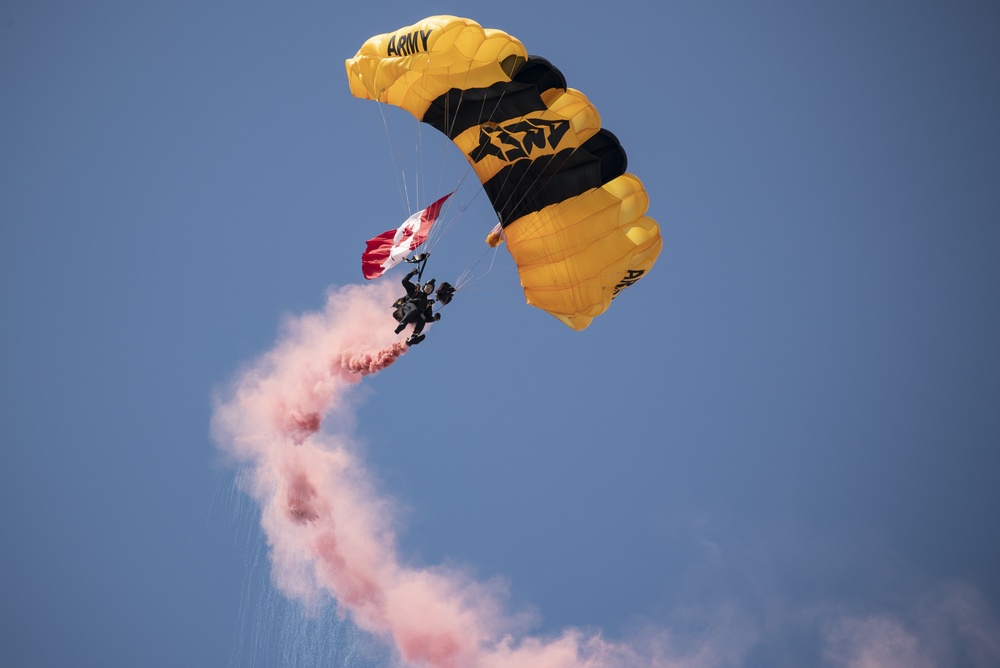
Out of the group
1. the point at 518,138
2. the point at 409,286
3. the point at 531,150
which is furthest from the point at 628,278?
the point at 409,286

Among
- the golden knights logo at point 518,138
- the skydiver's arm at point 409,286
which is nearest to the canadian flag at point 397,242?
the skydiver's arm at point 409,286

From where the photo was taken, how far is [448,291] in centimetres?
2216

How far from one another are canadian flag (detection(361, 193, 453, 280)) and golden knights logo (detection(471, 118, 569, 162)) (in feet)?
4.42

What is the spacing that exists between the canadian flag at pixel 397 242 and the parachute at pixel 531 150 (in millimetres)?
1348

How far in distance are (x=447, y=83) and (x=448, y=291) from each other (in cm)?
397

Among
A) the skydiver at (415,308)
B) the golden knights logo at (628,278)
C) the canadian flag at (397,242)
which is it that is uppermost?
the golden knights logo at (628,278)

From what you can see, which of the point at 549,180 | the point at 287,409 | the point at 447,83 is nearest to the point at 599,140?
the point at 549,180

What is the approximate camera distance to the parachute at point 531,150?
808 inches

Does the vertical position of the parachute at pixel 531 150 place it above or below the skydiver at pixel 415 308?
above

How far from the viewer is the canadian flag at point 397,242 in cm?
2245

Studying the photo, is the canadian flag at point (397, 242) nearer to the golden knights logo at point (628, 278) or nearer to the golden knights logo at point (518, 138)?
the golden knights logo at point (518, 138)

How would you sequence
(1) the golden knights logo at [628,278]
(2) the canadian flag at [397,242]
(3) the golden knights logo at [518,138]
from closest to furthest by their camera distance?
(3) the golden knights logo at [518,138] → (2) the canadian flag at [397,242] → (1) the golden knights logo at [628,278]

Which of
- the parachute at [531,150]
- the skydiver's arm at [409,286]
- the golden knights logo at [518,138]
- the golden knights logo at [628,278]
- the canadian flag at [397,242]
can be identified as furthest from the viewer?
the golden knights logo at [628,278]

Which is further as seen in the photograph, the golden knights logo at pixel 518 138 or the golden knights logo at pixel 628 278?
the golden knights logo at pixel 628 278
